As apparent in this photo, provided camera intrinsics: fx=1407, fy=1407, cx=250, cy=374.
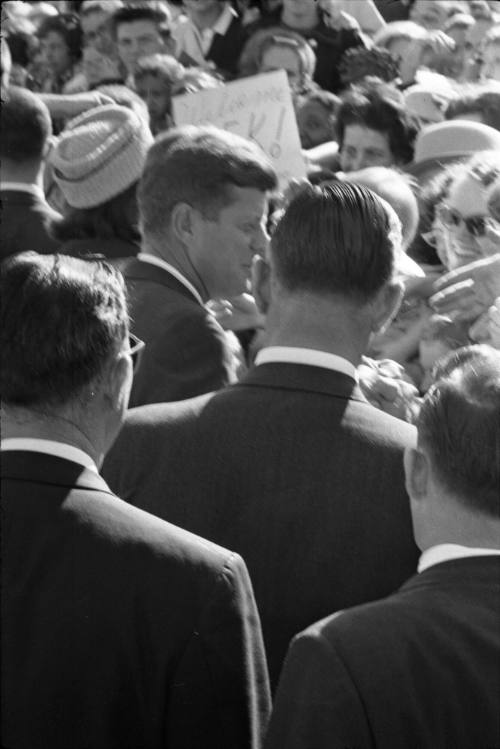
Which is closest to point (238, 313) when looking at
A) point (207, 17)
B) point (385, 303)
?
point (385, 303)

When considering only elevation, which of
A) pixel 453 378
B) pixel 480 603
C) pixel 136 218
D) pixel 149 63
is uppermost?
pixel 453 378

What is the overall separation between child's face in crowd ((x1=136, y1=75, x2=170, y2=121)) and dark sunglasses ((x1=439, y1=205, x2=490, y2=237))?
3283 mm

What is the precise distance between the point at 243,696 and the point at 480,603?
0.37 m

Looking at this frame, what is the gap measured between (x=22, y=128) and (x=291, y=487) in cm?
297

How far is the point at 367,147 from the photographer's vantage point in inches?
223

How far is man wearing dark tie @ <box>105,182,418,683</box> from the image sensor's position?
2.36m

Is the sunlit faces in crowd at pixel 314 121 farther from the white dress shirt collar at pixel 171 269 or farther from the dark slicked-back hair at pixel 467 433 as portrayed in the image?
the dark slicked-back hair at pixel 467 433

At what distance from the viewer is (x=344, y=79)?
24.5 ft

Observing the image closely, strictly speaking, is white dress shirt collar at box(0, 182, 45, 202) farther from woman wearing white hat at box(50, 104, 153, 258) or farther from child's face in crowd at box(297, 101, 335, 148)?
child's face in crowd at box(297, 101, 335, 148)

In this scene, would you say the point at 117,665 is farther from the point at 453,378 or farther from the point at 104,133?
the point at 104,133

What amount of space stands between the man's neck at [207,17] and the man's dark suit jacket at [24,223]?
440 centimetres

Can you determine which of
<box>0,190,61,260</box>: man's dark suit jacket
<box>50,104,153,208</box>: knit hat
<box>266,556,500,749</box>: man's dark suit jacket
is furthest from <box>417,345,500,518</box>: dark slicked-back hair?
<box>0,190,61,260</box>: man's dark suit jacket

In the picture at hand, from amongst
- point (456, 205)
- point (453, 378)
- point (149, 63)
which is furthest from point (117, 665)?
point (149, 63)

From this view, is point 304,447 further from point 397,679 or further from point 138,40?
point 138,40
